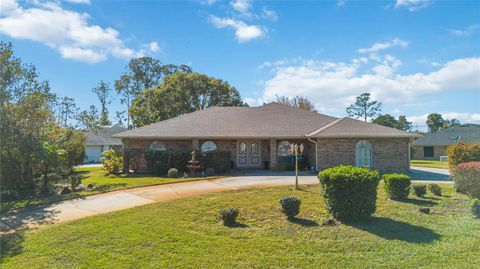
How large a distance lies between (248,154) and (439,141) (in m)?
31.0

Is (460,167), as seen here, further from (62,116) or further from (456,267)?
(62,116)

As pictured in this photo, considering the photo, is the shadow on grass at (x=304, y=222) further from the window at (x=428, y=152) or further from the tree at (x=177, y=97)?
the window at (x=428, y=152)

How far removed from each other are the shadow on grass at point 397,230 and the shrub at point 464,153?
935cm

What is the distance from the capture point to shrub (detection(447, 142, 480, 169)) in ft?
50.5

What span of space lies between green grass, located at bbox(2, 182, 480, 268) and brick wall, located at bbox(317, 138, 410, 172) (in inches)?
357

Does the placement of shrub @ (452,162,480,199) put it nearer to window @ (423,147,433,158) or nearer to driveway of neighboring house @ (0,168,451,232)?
driveway of neighboring house @ (0,168,451,232)

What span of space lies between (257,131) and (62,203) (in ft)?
41.4

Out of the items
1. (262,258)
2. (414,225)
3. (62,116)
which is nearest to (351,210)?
(414,225)

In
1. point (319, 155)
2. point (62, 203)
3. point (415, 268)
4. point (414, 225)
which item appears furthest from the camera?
point (319, 155)

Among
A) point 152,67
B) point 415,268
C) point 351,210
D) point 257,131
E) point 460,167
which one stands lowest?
point 415,268

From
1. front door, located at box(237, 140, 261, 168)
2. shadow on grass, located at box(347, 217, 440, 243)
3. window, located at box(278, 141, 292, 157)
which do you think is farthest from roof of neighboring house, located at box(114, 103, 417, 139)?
shadow on grass, located at box(347, 217, 440, 243)

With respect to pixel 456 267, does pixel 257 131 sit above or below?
above

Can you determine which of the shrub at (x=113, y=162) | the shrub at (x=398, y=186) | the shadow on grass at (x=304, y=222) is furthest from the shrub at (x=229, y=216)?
the shrub at (x=113, y=162)

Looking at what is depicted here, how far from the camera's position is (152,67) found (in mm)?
51562
